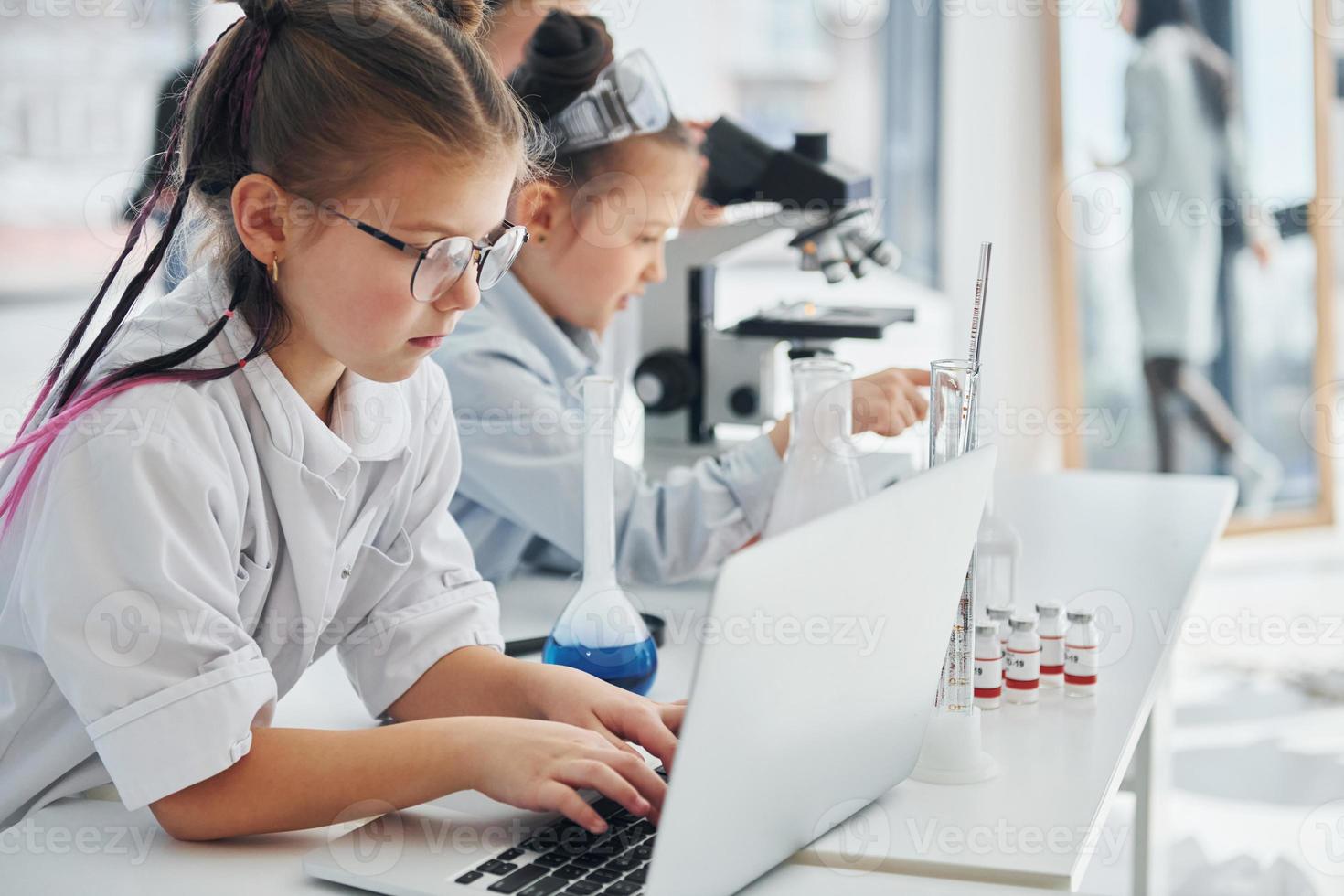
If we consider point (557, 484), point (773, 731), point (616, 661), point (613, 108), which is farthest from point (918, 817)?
point (613, 108)

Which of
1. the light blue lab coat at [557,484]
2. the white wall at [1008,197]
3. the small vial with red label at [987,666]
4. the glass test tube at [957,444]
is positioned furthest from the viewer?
the white wall at [1008,197]

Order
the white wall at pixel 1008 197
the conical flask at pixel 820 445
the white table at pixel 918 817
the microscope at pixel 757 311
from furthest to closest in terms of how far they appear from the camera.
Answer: the white wall at pixel 1008 197, the microscope at pixel 757 311, the conical flask at pixel 820 445, the white table at pixel 918 817

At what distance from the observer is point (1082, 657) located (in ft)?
3.93

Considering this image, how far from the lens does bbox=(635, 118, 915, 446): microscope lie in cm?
184

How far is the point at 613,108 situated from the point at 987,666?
85 centimetres

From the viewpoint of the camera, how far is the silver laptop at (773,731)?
76cm

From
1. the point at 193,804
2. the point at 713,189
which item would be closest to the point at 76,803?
the point at 193,804

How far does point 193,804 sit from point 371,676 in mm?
290

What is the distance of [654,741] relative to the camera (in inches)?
41.3

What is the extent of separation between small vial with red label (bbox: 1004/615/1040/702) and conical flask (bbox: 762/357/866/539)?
200mm

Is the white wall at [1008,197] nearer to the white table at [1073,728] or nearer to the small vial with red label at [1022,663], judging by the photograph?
the white table at [1073,728]

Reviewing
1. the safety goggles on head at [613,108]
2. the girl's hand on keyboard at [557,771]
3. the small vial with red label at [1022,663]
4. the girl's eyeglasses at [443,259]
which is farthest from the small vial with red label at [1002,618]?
the safety goggles on head at [613,108]

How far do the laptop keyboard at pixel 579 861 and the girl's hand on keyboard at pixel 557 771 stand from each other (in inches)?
0.8

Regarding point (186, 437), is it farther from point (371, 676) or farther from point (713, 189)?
point (713, 189)
